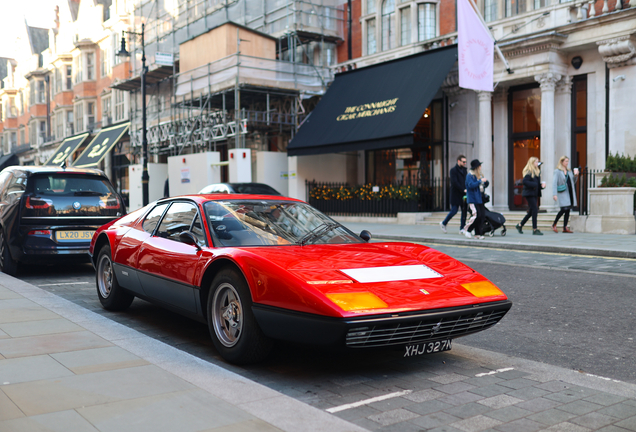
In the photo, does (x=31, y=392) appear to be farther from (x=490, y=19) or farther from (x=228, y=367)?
(x=490, y=19)

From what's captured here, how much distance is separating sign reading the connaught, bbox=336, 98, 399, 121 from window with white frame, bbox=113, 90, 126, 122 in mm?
22366

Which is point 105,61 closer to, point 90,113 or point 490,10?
point 90,113

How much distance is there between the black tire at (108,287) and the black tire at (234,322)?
198 centimetres

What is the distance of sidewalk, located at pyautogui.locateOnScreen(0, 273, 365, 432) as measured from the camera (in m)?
3.13

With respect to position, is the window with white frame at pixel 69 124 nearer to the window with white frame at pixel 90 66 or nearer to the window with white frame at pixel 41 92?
the window with white frame at pixel 90 66

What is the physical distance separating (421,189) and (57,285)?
15.1 m

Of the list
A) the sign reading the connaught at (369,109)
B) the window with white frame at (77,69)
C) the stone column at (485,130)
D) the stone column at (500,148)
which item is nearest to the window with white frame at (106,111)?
the window with white frame at (77,69)

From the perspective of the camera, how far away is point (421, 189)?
2142 centimetres

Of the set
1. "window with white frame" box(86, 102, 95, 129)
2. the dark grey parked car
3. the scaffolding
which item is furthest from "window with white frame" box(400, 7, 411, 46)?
"window with white frame" box(86, 102, 95, 129)

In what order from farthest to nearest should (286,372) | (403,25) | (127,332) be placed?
1. (403,25)
2. (127,332)
3. (286,372)

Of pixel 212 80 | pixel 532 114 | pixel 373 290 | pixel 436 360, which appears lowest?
pixel 436 360

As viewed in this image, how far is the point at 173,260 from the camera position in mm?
5215

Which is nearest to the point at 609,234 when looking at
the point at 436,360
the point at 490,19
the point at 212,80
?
the point at 490,19

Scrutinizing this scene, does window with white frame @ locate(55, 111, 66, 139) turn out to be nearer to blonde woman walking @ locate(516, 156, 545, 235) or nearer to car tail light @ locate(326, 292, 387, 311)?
blonde woman walking @ locate(516, 156, 545, 235)
